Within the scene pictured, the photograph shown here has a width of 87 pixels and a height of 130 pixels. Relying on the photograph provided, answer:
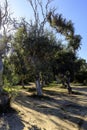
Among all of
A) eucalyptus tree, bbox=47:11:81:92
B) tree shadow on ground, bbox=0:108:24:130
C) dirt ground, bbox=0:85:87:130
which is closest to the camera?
tree shadow on ground, bbox=0:108:24:130

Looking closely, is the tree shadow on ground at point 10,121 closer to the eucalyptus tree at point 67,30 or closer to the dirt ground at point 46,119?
the dirt ground at point 46,119

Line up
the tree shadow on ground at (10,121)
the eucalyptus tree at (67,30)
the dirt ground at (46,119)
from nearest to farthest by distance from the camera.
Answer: the tree shadow on ground at (10,121)
the dirt ground at (46,119)
the eucalyptus tree at (67,30)

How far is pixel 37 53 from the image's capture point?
76.8ft

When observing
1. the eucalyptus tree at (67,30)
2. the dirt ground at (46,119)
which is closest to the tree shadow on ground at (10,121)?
the dirt ground at (46,119)

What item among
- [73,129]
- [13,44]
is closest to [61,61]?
[13,44]

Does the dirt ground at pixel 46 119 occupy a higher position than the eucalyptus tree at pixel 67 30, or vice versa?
the eucalyptus tree at pixel 67 30

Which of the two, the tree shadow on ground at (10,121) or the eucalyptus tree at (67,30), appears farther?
the eucalyptus tree at (67,30)

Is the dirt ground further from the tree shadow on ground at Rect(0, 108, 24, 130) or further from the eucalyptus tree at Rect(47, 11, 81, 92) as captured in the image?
the eucalyptus tree at Rect(47, 11, 81, 92)

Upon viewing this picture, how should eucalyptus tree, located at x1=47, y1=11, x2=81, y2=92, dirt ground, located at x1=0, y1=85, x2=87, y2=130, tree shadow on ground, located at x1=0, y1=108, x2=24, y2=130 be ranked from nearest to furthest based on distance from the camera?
1. tree shadow on ground, located at x1=0, y1=108, x2=24, y2=130
2. dirt ground, located at x1=0, y1=85, x2=87, y2=130
3. eucalyptus tree, located at x1=47, y1=11, x2=81, y2=92

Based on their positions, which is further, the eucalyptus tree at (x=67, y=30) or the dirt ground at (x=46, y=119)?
the eucalyptus tree at (x=67, y=30)

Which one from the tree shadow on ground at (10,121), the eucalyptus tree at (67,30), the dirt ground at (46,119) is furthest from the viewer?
the eucalyptus tree at (67,30)

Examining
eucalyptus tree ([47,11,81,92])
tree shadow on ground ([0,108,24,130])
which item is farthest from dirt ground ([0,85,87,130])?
eucalyptus tree ([47,11,81,92])

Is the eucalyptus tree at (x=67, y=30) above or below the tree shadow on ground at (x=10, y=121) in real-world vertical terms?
above

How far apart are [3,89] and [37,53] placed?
829cm
